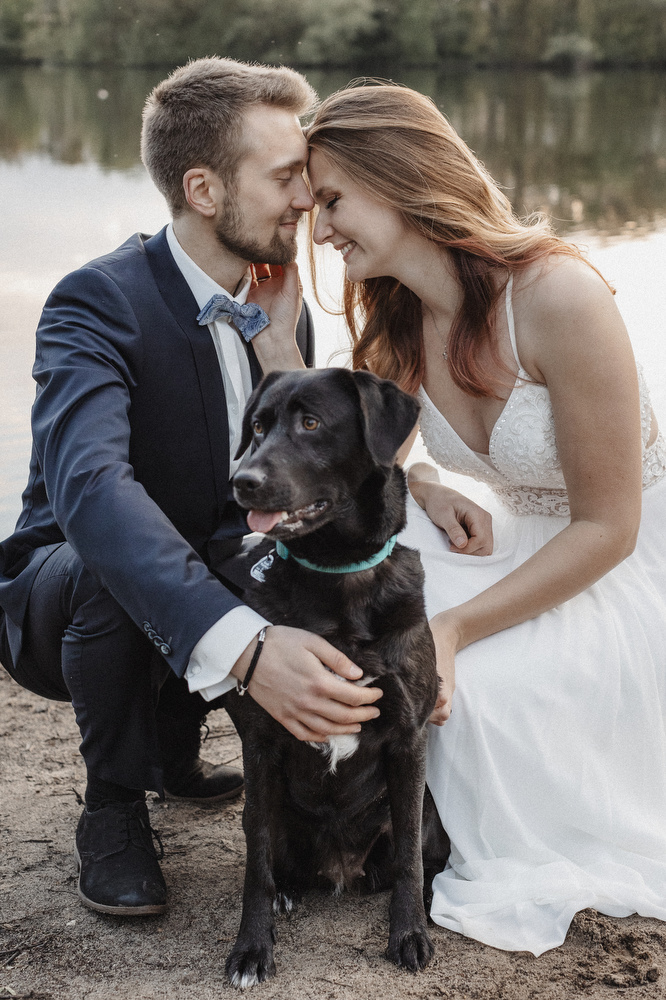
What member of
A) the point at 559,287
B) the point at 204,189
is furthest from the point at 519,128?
the point at 559,287

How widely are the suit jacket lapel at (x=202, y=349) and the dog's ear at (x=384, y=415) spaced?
610mm

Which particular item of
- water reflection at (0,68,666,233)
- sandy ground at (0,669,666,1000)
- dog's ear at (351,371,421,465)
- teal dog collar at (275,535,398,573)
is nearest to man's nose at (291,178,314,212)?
dog's ear at (351,371,421,465)

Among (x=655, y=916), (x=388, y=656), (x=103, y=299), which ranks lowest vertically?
(x=655, y=916)

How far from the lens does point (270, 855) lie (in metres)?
2.06

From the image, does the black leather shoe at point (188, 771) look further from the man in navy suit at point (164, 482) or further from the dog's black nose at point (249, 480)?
the dog's black nose at point (249, 480)

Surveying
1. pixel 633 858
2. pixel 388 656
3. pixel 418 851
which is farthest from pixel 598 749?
pixel 388 656

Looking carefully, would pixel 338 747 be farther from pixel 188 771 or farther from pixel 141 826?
pixel 188 771

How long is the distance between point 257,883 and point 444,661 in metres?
0.68

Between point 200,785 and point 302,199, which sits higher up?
point 302,199

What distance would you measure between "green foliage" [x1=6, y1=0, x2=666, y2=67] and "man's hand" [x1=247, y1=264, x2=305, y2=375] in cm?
824

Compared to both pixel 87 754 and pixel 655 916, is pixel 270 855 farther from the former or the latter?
pixel 655 916

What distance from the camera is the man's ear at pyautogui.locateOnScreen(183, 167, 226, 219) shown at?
260 centimetres

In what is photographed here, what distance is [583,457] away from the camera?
237 centimetres

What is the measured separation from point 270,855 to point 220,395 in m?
1.23
